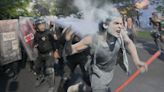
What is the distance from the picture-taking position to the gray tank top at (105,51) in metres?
4.98

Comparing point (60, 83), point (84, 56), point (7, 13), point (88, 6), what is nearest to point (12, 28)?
point (7, 13)

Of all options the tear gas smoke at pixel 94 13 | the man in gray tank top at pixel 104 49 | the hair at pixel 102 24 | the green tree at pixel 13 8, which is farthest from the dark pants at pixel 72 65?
the green tree at pixel 13 8

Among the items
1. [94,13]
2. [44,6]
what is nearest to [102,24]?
[94,13]

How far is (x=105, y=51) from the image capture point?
16.3ft

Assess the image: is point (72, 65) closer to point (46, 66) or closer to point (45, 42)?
point (46, 66)

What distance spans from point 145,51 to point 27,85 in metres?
6.55

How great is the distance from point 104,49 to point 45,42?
4.15 meters

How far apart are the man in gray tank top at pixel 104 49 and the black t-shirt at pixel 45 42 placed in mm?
3834

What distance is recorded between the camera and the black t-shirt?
8.98m

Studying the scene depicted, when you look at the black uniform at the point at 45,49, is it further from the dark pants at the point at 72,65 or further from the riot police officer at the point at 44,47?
the dark pants at the point at 72,65

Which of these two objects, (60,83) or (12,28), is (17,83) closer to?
(60,83)

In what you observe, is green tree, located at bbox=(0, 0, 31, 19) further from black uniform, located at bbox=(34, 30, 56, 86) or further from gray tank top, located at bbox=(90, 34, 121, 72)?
gray tank top, located at bbox=(90, 34, 121, 72)

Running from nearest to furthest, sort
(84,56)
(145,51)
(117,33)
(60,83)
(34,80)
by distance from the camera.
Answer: (117,33) → (84,56) → (60,83) → (34,80) → (145,51)

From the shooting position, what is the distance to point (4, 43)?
9398 millimetres
